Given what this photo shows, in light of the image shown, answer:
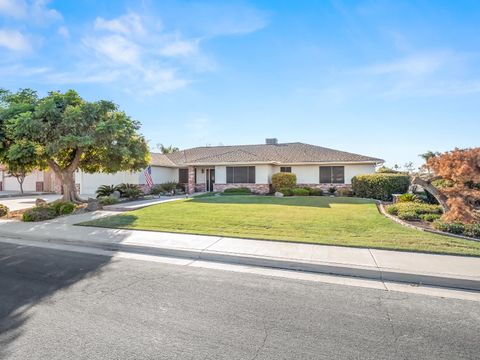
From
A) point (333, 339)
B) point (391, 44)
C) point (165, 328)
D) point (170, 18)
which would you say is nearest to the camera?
point (333, 339)

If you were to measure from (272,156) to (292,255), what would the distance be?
728 inches

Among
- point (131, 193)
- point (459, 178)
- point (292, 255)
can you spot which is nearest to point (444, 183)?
point (459, 178)

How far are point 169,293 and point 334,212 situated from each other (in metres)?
8.81

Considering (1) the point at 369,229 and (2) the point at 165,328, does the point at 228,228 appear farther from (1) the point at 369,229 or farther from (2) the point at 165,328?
(2) the point at 165,328

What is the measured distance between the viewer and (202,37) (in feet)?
36.7

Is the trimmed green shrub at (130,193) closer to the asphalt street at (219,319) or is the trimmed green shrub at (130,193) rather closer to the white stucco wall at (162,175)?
the white stucco wall at (162,175)

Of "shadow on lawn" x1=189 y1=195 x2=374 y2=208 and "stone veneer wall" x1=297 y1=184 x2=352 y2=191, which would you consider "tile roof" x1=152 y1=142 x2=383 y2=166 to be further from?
"shadow on lawn" x1=189 y1=195 x2=374 y2=208

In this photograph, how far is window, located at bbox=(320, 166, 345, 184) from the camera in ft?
72.9

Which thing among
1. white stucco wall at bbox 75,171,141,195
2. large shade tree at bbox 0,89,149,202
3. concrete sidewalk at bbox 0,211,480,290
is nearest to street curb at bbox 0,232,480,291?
concrete sidewalk at bbox 0,211,480,290

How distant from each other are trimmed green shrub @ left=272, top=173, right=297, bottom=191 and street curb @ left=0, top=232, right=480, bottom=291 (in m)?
15.0

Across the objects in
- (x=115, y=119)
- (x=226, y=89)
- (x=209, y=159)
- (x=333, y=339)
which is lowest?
(x=333, y=339)

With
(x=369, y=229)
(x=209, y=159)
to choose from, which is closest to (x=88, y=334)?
(x=369, y=229)

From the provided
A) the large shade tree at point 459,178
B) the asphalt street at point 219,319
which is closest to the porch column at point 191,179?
the large shade tree at point 459,178

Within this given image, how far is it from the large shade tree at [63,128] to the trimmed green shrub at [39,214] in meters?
2.57
